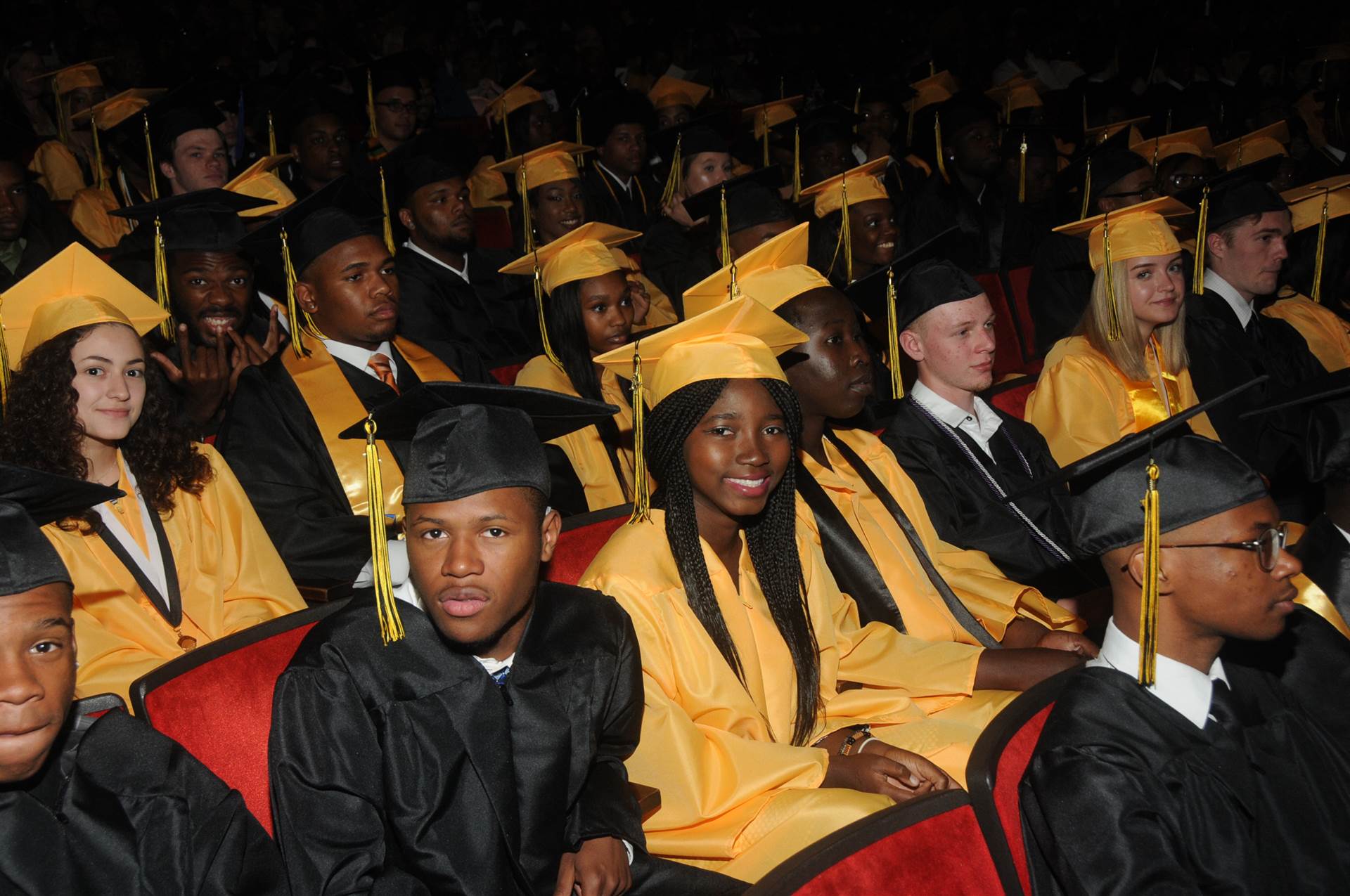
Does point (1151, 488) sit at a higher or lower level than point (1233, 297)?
lower

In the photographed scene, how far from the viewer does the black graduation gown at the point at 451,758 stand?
1.94m

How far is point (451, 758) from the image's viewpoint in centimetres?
206

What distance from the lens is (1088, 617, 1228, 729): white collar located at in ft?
6.26

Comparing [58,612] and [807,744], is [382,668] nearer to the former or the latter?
[58,612]

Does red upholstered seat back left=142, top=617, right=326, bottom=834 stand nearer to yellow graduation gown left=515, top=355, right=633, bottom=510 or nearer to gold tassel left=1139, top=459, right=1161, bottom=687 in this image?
gold tassel left=1139, top=459, right=1161, bottom=687

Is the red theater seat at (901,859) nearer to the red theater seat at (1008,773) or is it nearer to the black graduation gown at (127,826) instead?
the red theater seat at (1008,773)

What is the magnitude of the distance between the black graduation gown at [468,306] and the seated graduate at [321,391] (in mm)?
1318

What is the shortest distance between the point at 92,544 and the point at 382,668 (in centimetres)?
113

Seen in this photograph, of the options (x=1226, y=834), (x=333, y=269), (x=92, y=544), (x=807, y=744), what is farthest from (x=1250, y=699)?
(x=333, y=269)

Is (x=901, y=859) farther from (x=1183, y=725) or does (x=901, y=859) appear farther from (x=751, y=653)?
(x=751, y=653)

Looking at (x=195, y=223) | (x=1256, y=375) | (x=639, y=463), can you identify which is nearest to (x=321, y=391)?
(x=195, y=223)

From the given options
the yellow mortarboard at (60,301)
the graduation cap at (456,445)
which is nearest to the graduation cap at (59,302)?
the yellow mortarboard at (60,301)

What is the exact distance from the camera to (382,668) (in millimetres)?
2078

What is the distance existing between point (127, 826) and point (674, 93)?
7.10 metres
